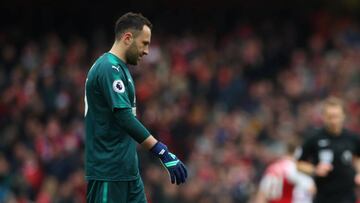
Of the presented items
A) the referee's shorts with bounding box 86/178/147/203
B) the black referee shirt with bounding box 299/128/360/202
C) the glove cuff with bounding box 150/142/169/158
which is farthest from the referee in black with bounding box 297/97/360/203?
the glove cuff with bounding box 150/142/169/158

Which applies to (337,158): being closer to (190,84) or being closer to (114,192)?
(114,192)


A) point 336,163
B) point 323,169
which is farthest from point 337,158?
point 323,169

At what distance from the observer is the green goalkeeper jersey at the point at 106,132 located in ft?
21.9

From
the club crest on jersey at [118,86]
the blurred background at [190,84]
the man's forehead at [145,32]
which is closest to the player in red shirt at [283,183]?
the blurred background at [190,84]

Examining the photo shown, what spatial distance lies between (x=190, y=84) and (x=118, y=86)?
11.8 m

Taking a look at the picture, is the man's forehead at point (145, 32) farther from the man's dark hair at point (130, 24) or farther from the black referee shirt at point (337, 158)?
the black referee shirt at point (337, 158)

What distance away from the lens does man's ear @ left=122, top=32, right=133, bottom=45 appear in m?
6.73

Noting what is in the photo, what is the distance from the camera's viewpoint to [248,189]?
49.7ft

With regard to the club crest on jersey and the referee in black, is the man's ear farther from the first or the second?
the referee in black

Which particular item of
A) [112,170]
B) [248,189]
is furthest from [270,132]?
[112,170]

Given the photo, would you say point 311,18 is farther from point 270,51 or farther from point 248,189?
point 248,189

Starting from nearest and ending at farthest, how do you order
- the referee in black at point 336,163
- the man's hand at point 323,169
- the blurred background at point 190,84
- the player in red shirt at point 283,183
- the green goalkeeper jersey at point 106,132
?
1. the green goalkeeper jersey at point 106,132
2. the man's hand at point 323,169
3. the referee in black at point 336,163
4. the player in red shirt at point 283,183
5. the blurred background at point 190,84

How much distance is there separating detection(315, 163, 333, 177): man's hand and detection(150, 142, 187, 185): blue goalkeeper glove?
3083mm

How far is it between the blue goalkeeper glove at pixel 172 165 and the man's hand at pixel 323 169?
3.08 m
